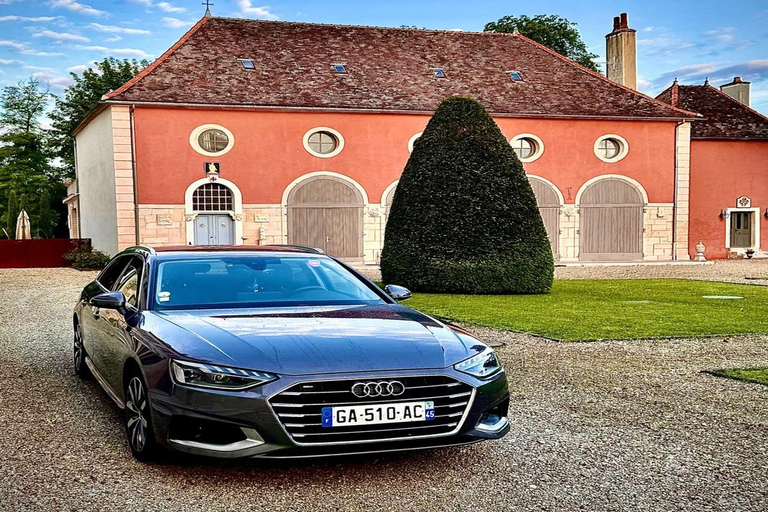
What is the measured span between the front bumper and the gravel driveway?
242mm

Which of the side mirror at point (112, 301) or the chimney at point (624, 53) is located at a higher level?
the chimney at point (624, 53)

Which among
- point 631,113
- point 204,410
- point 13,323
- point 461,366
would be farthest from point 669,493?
point 631,113

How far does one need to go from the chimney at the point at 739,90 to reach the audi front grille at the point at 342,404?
3997 centimetres

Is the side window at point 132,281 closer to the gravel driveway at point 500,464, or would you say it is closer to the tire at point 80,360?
the gravel driveway at point 500,464

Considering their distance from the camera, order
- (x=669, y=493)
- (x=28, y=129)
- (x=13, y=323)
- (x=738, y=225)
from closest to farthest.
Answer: (x=669, y=493) < (x=13, y=323) < (x=738, y=225) < (x=28, y=129)

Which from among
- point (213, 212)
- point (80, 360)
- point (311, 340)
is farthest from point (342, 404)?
point (213, 212)

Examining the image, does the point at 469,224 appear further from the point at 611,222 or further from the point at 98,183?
the point at 98,183

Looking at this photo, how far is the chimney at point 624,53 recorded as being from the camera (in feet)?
117

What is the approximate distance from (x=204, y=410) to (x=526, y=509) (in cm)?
180

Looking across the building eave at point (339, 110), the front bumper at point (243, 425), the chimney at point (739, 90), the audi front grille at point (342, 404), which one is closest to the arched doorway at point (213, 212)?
the building eave at point (339, 110)

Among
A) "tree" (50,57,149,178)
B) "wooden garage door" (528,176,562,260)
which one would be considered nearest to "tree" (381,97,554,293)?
"wooden garage door" (528,176,562,260)

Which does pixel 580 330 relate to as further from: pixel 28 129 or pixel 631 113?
pixel 28 129

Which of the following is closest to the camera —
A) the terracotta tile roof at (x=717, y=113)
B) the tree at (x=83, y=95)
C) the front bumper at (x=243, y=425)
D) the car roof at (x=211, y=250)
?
the front bumper at (x=243, y=425)

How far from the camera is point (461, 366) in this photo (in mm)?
4598
